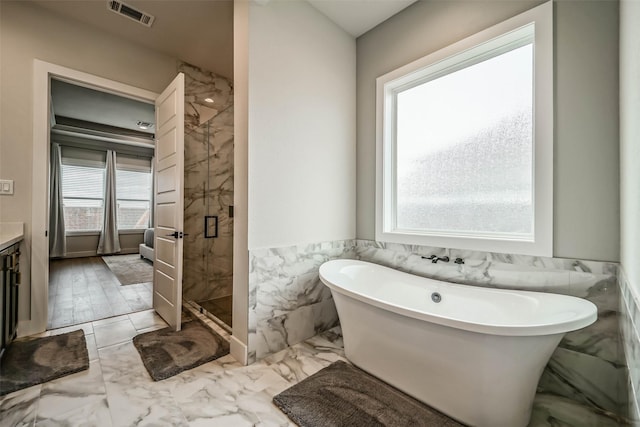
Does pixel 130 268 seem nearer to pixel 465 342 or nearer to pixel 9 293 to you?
pixel 9 293

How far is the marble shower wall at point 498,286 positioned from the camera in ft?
4.49

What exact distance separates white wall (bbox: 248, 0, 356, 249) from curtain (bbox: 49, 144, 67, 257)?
246 inches

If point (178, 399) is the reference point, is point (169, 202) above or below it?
above

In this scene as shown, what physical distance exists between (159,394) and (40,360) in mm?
985

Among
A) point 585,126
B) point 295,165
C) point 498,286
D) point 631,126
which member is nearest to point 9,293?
point 295,165

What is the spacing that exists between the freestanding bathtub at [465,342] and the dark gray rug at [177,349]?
100cm

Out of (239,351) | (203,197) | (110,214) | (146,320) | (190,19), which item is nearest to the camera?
(239,351)

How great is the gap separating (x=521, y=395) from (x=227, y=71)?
3783mm

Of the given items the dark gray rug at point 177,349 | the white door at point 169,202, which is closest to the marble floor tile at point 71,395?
the dark gray rug at point 177,349

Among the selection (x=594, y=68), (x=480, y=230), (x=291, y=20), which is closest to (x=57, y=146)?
(x=291, y=20)

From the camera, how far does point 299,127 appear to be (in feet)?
6.92

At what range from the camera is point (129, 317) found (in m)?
2.53

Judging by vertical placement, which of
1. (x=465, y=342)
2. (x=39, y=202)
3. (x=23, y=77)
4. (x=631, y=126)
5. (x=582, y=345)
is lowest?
(x=582, y=345)

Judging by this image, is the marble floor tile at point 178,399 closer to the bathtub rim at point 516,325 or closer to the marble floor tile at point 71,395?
the marble floor tile at point 71,395
